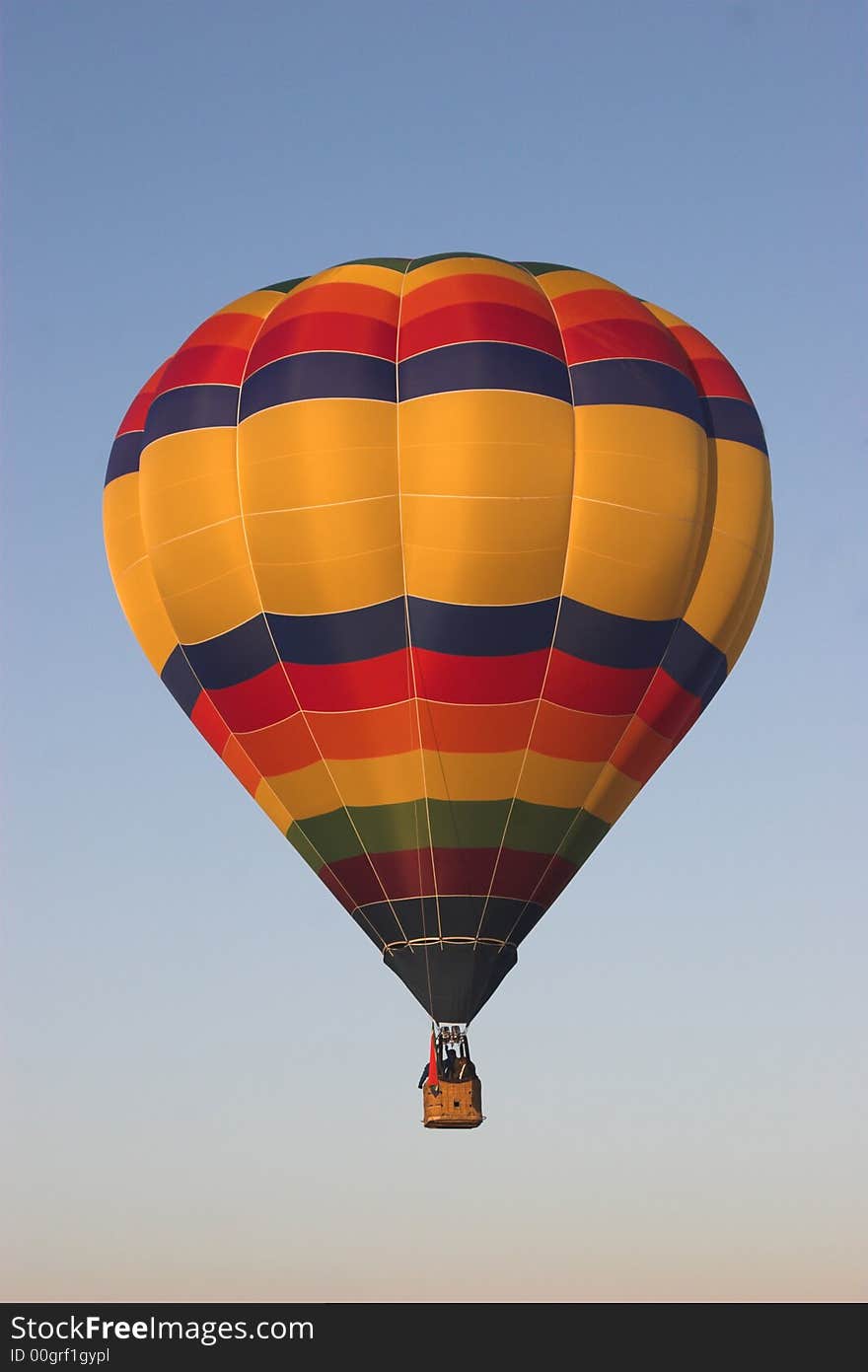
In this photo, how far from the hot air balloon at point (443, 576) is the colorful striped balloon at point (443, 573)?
0.08ft

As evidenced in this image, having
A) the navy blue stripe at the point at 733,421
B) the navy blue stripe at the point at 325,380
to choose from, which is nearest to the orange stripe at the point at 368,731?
the navy blue stripe at the point at 325,380

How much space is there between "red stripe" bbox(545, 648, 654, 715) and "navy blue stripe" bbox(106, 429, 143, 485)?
475cm

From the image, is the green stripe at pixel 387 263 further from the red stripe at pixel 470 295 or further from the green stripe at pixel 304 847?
the green stripe at pixel 304 847

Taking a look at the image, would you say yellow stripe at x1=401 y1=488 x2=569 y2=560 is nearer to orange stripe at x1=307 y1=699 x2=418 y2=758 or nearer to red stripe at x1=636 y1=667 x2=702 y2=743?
orange stripe at x1=307 y1=699 x2=418 y2=758

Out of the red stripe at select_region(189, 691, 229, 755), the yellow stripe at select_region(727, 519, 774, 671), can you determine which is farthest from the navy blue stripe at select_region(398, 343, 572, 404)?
the red stripe at select_region(189, 691, 229, 755)

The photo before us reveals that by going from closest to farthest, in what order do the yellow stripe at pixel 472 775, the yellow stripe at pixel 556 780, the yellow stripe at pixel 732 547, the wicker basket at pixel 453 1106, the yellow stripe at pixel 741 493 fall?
the wicker basket at pixel 453 1106
the yellow stripe at pixel 472 775
the yellow stripe at pixel 556 780
the yellow stripe at pixel 732 547
the yellow stripe at pixel 741 493

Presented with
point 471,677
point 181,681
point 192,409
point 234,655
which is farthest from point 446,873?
point 192,409

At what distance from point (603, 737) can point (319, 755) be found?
253 cm

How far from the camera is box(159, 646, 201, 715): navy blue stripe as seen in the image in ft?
56.7

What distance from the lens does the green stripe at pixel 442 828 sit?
1606 centimetres

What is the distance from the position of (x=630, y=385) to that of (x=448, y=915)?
494 centimetres
